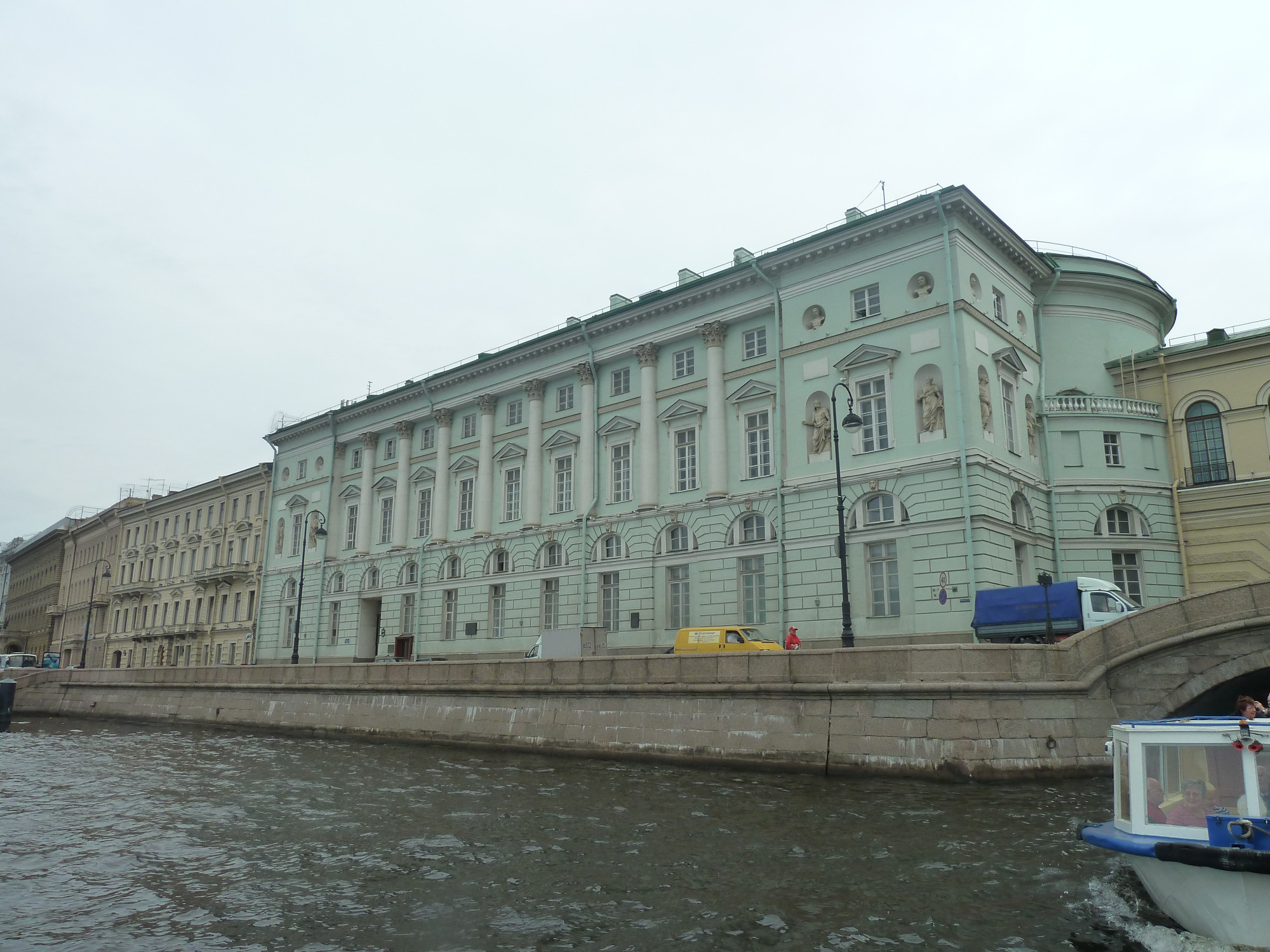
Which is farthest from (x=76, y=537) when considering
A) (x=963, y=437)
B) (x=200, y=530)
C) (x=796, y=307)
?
(x=963, y=437)

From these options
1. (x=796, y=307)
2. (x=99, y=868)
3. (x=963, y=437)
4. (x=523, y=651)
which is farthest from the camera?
(x=523, y=651)

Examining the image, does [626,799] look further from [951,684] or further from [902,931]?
[902,931]

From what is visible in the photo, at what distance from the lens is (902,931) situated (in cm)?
980

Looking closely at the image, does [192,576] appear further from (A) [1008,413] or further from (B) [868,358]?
(A) [1008,413]

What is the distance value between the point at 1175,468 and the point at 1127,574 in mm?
4394

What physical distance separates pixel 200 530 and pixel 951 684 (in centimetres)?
5956

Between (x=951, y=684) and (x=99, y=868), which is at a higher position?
(x=951, y=684)

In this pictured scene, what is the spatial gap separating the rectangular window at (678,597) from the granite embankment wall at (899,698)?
35.4 ft

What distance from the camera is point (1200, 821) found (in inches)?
374

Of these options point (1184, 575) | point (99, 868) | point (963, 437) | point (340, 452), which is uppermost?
point (340, 452)

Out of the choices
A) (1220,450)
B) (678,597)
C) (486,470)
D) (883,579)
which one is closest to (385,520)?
(486,470)

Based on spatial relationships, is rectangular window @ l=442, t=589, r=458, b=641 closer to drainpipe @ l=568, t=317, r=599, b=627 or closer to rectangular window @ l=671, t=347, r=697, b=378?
drainpipe @ l=568, t=317, r=599, b=627

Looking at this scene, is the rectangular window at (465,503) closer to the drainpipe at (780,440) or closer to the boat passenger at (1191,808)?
the drainpipe at (780,440)

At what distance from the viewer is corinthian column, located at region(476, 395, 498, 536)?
4472 centimetres
